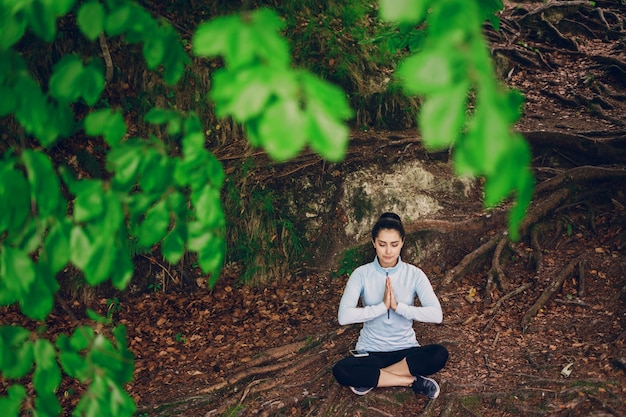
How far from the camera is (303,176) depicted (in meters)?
6.84

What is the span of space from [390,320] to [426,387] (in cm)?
61

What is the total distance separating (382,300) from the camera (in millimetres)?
4758

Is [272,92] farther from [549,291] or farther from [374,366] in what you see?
[549,291]

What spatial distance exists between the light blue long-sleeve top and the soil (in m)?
0.42

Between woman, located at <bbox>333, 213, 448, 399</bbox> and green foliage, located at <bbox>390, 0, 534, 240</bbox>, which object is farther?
woman, located at <bbox>333, 213, 448, 399</bbox>

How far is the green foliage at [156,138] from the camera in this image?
1160 millimetres

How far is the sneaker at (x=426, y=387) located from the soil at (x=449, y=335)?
55 mm

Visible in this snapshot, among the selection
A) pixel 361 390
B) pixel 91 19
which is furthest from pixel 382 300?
pixel 91 19

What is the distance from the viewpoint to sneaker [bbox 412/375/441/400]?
4.64 m

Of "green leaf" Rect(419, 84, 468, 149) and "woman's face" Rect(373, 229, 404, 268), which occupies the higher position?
"green leaf" Rect(419, 84, 468, 149)

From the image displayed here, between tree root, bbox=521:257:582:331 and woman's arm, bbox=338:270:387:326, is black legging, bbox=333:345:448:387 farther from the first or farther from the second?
tree root, bbox=521:257:582:331

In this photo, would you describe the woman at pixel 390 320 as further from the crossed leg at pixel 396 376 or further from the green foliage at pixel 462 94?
the green foliage at pixel 462 94

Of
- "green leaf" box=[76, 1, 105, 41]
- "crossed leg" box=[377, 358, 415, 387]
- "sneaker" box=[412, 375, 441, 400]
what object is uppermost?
"green leaf" box=[76, 1, 105, 41]

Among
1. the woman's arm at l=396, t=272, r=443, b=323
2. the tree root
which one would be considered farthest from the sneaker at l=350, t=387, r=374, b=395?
the tree root
